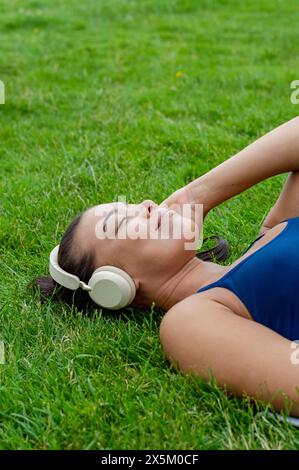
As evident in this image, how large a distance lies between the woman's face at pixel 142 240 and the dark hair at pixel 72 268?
Answer: 3cm

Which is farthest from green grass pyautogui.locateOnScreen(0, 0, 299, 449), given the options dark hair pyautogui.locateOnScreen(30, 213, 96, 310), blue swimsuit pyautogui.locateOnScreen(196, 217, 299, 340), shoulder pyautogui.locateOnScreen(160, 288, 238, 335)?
blue swimsuit pyautogui.locateOnScreen(196, 217, 299, 340)

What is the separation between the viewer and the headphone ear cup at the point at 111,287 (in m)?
2.38

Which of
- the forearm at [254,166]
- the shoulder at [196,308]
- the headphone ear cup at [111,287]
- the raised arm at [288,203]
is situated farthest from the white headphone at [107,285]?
the raised arm at [288,203]

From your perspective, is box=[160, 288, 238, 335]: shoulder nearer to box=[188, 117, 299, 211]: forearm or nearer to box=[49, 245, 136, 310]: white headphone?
box=[49, 245, 136, 310]: white headphone

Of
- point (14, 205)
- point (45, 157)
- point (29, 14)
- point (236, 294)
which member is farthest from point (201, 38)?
point (236, 294)

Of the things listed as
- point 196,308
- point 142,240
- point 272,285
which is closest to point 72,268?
point 142,240

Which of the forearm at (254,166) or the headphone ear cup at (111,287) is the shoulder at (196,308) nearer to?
the headphone ear cup at (111,287)

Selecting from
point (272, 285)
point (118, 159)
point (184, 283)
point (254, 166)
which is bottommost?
point (118, 159)

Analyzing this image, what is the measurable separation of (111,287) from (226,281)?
1.28 feet

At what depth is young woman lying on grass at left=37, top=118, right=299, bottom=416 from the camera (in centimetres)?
203

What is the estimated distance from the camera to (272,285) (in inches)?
86.0

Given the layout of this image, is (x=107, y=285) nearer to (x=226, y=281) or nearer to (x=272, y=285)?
(x=226, y=281)

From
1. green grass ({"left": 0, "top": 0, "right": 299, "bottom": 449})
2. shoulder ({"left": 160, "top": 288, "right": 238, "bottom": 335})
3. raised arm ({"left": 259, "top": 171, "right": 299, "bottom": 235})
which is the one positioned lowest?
green grass ({"left": 0, "top": 0, "right": 299, "bottom": 449})

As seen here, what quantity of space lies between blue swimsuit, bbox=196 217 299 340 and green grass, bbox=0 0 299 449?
0.29m
